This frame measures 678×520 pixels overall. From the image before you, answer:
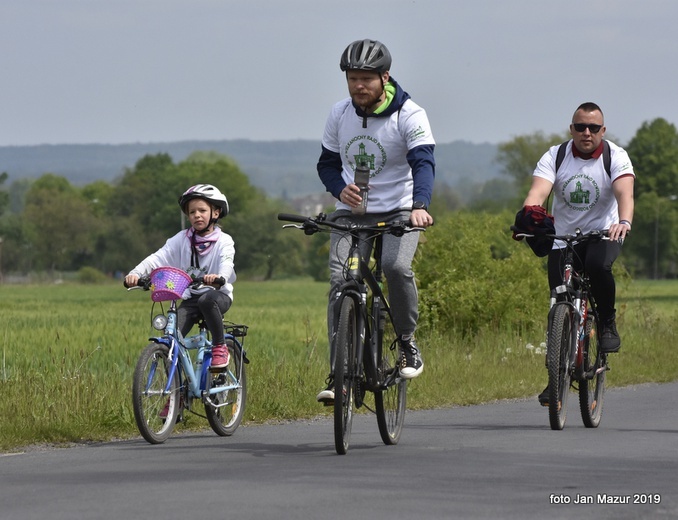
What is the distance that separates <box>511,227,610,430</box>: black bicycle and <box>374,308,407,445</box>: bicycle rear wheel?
1184mm

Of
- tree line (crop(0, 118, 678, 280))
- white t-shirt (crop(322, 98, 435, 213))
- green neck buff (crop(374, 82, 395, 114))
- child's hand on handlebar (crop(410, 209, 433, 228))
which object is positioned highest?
tree line (crop(0, 118, 678, 280))

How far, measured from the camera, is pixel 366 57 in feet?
28.6

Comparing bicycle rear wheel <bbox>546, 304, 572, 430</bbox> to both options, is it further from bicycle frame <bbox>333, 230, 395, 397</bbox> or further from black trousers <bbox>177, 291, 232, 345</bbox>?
black trousers <bbox>177, 291, 232, 345</bbox>

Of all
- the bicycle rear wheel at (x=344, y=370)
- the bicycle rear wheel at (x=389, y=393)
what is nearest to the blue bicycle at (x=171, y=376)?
the bicycle rear wheel at (x=389, y=393)

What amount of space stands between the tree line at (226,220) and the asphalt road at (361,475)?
96229 mm

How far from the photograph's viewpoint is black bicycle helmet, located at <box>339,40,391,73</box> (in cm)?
869

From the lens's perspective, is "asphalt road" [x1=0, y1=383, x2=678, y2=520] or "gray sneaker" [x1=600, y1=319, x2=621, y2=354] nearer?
"asphalt road" [x1=0, y1=383, x2=678, y2=520]

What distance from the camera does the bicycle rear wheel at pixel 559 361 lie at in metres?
9.80

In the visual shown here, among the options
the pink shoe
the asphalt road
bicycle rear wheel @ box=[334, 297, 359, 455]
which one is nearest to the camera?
the asphalt road

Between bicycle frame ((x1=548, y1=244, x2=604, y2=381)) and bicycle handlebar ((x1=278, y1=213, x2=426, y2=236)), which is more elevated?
bicycle handlebar ((x1=278, y1=213, x2=426, y2=236))

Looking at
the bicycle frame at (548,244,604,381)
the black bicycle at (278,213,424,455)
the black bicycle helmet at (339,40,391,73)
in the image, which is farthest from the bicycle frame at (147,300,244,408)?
the bicycle frame at (548,244,604,381)

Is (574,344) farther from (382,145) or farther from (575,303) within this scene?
(382,145)

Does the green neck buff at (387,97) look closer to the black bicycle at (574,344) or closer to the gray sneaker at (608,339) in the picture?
the black bicycle at (574,344)

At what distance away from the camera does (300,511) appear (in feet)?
20.3
